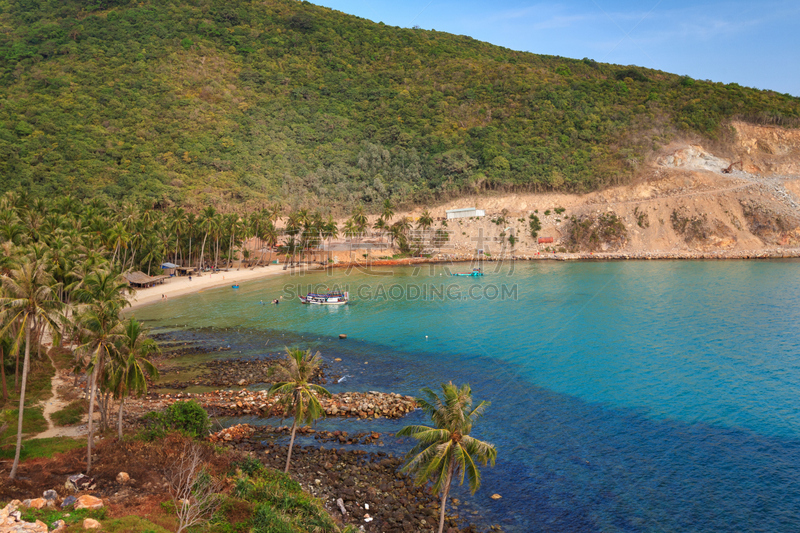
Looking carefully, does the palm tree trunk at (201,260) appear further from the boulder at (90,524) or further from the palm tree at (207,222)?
the boulder at (90,524)

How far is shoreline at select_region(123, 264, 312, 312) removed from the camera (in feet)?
278

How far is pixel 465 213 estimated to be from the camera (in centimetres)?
16475

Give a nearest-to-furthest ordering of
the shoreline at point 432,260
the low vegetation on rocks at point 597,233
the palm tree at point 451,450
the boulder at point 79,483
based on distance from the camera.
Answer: the palm tree at point 451,450 < the boulder at point 79,483 < the shoreline at point 432,260 < the low vegetation on rocks at point 597,233

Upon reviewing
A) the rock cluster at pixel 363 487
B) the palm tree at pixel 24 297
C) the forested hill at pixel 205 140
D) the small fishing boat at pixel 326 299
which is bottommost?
the rock cluster at pixel 363 487

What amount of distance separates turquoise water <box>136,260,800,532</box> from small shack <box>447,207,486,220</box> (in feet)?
213

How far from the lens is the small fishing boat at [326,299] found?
280 ft

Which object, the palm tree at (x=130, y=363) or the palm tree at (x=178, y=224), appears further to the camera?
the palm tree at (x=178, y=224)

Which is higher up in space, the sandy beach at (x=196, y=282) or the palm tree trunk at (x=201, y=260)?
the palm tree trunk at (x=201, y=260)

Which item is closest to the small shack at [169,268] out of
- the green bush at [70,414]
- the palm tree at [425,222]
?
the green bush at [70,414]

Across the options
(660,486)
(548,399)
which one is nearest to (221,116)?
(548,399)

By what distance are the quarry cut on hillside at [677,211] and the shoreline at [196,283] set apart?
6246cm

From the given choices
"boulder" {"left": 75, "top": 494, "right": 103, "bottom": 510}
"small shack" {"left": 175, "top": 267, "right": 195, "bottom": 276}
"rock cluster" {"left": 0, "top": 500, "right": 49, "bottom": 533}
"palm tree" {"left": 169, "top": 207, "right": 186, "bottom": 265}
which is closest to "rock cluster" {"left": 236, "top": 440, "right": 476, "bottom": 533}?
"boulder" {"left": 75, "top": 494, "right": 103, "bottom": 510}

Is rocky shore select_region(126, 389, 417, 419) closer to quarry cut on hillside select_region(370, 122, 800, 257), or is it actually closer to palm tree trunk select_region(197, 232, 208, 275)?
palm tree trunk select_region(197, 232, 208, 275)

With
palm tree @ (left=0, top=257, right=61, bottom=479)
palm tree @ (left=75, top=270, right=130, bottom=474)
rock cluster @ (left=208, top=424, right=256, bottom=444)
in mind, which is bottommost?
rock cluster @ (left=208, top=424, right=256, bottom=444)
